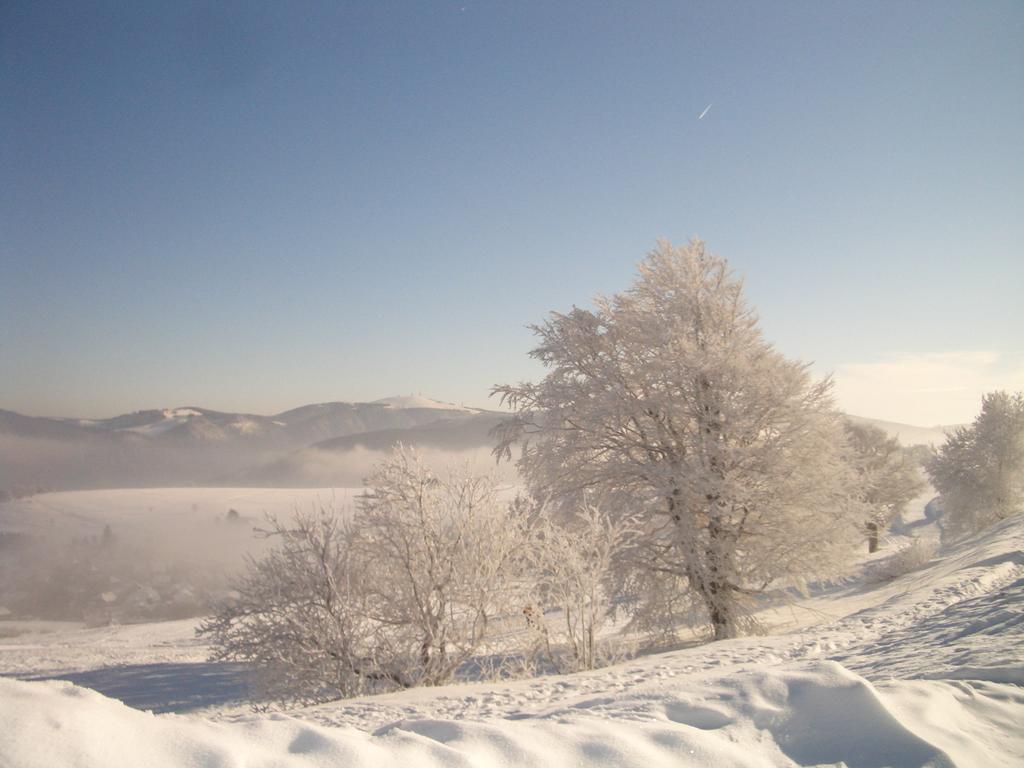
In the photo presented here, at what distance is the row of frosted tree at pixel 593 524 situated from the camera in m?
9.65

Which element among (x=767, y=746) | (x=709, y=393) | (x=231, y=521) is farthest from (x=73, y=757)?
(x=231, y=521)

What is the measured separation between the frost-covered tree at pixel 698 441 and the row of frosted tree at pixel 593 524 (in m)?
0.05

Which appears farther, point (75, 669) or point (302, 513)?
point (75, 669)

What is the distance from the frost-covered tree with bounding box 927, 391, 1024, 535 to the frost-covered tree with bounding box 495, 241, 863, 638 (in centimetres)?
2124

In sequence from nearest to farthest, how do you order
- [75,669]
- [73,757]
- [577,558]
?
[73,757] < [577,558] < [75,669]

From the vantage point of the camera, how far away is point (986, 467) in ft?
89.7

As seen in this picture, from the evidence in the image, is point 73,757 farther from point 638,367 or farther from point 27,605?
point 27,605

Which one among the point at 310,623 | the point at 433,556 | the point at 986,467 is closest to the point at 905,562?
the point at 986,467

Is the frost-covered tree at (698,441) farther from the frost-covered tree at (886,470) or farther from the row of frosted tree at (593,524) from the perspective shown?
the frost-covered tree at (886,470)

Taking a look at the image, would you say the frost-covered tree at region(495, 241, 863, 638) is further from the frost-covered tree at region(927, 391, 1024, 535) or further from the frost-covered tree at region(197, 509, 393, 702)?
the frost-covered tree at region(927, 391, 1024, 535)

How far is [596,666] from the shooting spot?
979cm

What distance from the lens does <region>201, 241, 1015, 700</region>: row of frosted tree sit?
9.65 m

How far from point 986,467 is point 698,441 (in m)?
24.5

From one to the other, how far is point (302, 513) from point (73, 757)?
8181 mm
